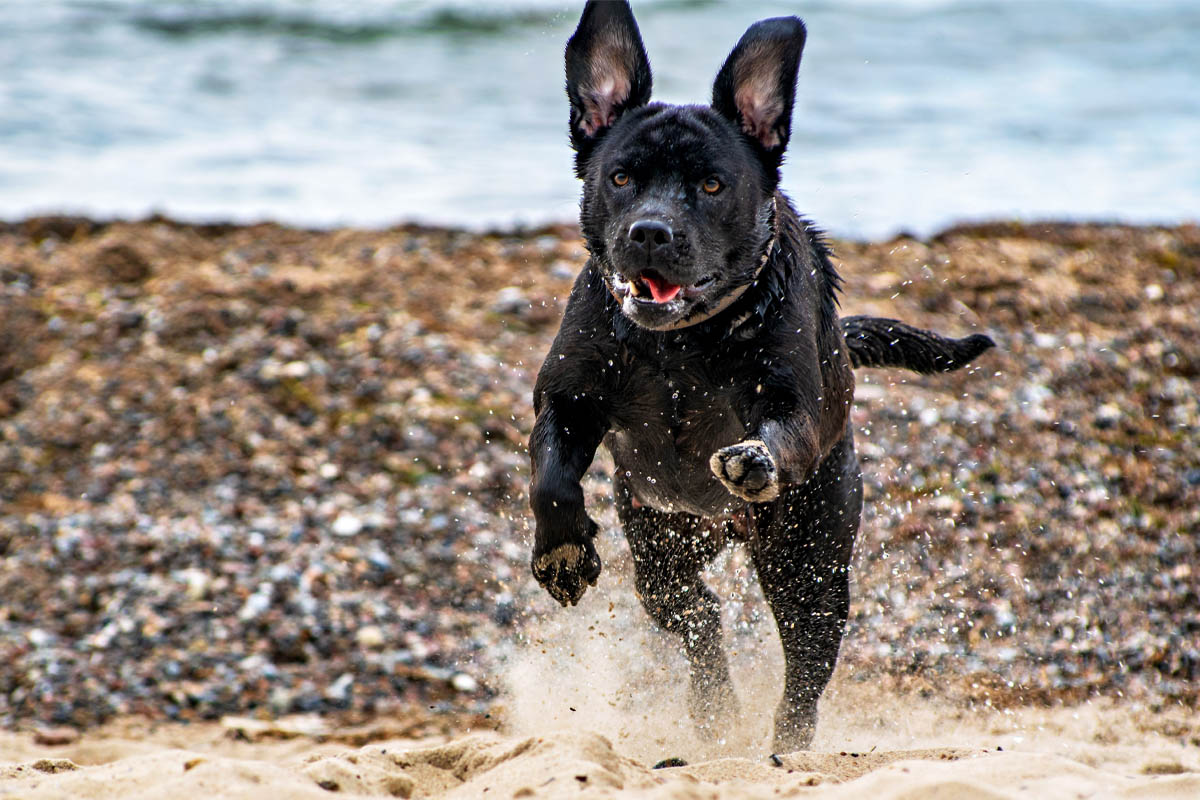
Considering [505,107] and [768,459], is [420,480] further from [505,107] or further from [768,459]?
[505,107]

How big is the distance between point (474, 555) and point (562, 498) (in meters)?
2.67

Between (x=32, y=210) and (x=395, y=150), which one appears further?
(x=395, y=150)

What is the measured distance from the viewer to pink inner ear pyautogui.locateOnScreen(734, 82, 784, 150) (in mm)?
3756

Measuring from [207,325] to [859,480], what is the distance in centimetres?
464

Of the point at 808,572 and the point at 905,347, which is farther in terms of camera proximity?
the point at 905,347

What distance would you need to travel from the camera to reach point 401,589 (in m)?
5.91

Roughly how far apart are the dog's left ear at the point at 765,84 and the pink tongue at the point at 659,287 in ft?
1.92

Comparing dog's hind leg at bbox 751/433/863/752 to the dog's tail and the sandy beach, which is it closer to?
the sandy beach

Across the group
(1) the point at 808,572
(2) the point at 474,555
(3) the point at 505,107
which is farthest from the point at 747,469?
(3) the point at 505,107

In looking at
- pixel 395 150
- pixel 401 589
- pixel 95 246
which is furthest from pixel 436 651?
pixel 395 150

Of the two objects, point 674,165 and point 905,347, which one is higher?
point 674,165

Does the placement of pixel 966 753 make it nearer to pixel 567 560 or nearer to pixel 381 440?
pixel 567 560

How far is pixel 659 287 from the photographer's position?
3.58 meters

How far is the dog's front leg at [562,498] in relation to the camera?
140 inches
